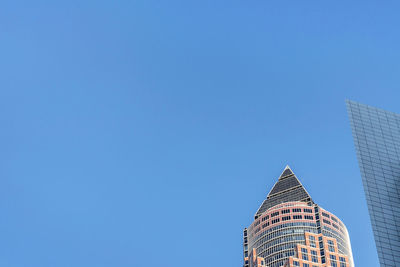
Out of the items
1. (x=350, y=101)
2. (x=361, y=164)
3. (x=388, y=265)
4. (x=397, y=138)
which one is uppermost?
(x=350, y=101)

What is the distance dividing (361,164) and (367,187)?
26.4 feet

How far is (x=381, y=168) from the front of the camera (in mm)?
154250

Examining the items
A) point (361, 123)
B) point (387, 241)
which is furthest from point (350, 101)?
point (387, 241)

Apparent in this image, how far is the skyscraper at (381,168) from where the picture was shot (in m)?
138

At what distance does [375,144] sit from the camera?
16125 centimetres

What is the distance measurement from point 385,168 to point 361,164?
667 centimetres

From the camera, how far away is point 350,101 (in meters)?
172

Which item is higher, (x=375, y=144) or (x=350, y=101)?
(x=350, y=101)

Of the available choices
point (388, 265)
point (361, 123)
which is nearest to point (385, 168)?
point (361, 123)

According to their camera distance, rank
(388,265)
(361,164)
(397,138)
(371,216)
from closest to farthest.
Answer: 1. (388,265)
2. (371,216)
3. (361,164)
4. (397,138)

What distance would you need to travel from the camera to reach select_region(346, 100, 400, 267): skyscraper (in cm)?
13812

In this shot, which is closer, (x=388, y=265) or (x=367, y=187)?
(x=388, y=265)

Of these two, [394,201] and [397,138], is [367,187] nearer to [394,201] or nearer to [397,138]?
[394,201]

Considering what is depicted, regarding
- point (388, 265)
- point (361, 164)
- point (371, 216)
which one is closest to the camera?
point (388, 265)
